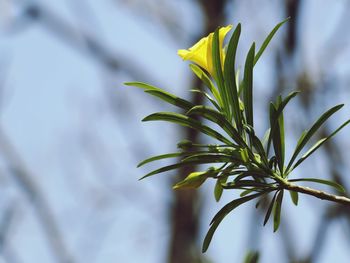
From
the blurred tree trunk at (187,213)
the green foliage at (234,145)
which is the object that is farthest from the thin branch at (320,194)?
the blurred tree trunk at (187,213)

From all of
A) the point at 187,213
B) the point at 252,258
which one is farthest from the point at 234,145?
the point at 187,213

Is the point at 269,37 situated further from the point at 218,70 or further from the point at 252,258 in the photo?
the point at 252,258

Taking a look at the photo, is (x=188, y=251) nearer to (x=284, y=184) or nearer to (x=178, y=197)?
(x=178, y=197)

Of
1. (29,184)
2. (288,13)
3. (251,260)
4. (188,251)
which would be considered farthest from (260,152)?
(29,184)

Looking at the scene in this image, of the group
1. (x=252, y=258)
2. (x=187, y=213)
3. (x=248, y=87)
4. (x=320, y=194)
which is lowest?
(x=187, y=213)

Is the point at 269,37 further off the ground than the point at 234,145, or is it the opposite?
the point at 269,37

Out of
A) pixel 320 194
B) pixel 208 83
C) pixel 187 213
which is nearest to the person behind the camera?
pixel 320 194

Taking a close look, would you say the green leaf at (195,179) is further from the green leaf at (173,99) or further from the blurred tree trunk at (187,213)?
the blurred tree trunk at (187,213)

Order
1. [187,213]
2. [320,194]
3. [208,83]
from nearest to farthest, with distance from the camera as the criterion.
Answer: [320,194] < [208,83] < [187,213]
